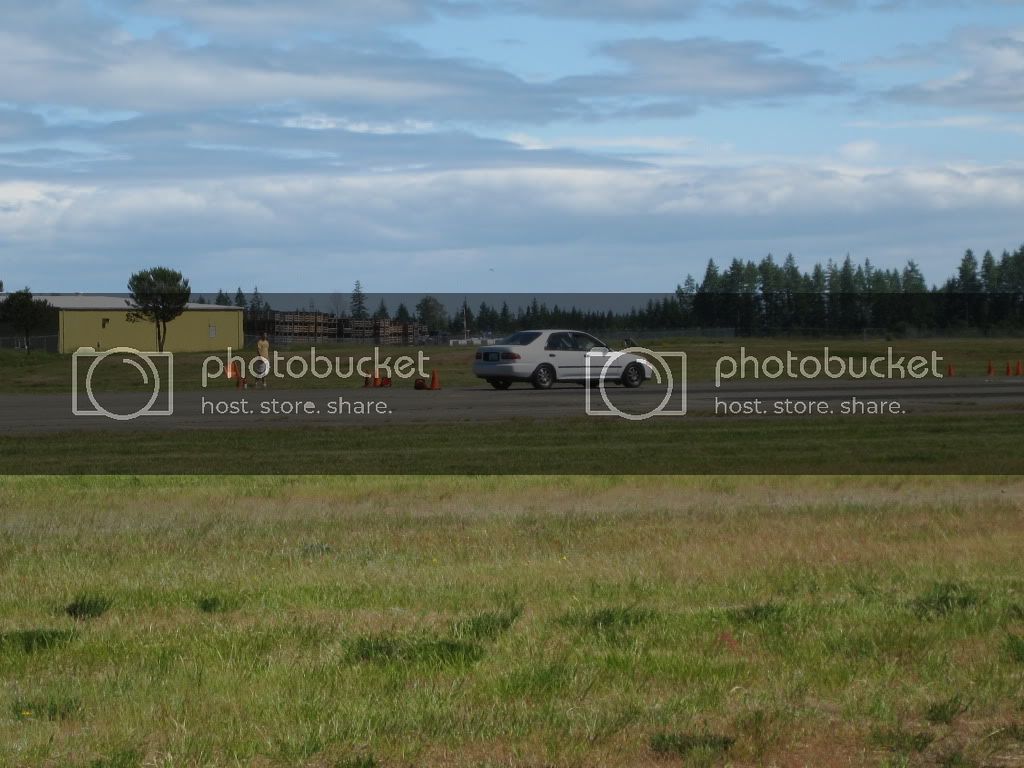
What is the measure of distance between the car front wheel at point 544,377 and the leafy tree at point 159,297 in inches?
2237

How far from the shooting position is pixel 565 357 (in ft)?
120

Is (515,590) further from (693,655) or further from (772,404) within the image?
(772,404)

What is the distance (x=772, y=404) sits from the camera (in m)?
29.6

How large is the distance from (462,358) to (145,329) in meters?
41.9

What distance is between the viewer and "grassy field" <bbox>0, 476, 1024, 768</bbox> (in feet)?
16.8

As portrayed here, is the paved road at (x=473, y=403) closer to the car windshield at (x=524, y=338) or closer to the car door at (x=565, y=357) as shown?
the car door at (x=565, y=357)

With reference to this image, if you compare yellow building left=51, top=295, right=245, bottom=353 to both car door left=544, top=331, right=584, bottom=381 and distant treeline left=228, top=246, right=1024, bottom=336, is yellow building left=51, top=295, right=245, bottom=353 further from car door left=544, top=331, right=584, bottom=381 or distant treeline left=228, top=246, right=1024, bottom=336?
car door left=544, top=331, right=584, bottom=381

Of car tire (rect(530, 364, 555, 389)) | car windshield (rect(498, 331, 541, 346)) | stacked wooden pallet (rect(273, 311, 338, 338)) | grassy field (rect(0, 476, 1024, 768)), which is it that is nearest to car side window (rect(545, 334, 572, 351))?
car windshield (rect(498, 331, 541, 346))

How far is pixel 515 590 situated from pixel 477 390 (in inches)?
1121

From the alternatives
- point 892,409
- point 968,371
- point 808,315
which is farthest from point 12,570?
point 808,315

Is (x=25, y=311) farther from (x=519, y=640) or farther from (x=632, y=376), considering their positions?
(x=519, y=640)

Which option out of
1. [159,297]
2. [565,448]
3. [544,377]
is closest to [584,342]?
[544,377]

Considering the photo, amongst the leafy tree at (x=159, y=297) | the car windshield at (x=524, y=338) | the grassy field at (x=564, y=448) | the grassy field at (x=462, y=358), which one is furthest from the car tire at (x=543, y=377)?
the leafy tree at (x=159, y=297)

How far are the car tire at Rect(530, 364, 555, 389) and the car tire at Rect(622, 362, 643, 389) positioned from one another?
75.5 inches
